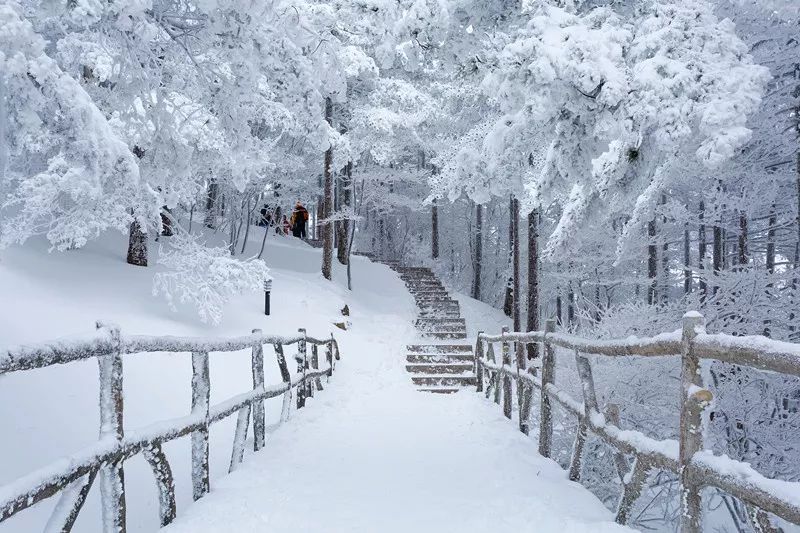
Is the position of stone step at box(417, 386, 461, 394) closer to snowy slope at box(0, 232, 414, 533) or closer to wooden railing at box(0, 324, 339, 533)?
snowy slope at box(0, 232, 414, 533)

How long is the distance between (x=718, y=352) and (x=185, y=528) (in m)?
3.11

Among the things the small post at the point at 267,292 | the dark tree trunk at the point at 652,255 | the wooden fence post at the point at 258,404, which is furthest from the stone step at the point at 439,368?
the wooden fence post at the point at 258,404

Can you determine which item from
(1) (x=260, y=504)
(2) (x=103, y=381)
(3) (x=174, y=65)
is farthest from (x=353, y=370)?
(2) (x=103, y=381)

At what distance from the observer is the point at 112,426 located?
2.91m

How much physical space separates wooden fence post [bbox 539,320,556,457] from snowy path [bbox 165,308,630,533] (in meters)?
0.18

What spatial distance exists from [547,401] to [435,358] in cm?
857

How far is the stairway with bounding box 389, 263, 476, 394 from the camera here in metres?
13.3

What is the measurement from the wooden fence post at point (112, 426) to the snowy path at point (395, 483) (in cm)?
52

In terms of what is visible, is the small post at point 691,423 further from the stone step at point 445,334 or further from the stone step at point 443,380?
the stone step at point 445,334

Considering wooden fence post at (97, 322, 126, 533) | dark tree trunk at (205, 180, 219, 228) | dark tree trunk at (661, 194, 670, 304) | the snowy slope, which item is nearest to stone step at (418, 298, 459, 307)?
the snowy slope

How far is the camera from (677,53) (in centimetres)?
488

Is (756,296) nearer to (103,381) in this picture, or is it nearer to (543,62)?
(543,62)

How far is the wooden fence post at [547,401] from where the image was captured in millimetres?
5840

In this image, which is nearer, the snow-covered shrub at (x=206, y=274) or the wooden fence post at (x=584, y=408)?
the wooden fence post at (x=584, y=408)
